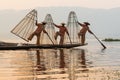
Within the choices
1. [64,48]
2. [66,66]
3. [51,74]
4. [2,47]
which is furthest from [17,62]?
[64,48]

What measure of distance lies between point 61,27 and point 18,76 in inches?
817

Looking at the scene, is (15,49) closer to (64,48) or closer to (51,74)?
(64,48)

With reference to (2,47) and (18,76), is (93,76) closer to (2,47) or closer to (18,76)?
(18,76)

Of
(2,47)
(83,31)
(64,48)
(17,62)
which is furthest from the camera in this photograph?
(83,31)

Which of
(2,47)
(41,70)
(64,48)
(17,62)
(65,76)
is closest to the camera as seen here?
(65,76)

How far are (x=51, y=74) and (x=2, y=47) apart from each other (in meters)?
14.6

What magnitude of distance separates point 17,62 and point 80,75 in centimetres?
706

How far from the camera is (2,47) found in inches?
1321

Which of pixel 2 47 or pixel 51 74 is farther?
pixel 2 47

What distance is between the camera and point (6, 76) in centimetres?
1884

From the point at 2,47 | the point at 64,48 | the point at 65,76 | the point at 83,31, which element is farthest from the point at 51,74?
the point at 83,31

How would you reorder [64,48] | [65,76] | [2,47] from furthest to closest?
[64,48] < [2,47] < [65,76]

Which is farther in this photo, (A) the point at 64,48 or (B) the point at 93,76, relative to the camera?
(A) the point at 64,48

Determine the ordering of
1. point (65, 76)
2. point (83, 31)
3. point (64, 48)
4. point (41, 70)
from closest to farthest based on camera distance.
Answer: point (65, 76), point (41, 70), point (64, 48), point (83, 31)
